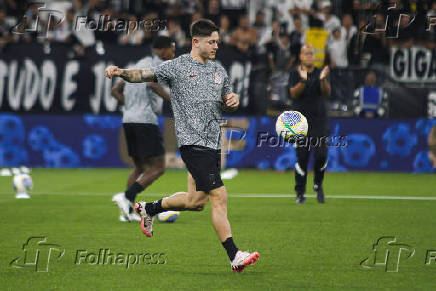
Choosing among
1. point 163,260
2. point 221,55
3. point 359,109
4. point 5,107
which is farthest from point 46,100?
point 163,260

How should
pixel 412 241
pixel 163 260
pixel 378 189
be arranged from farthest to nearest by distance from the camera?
1. pixel 378 189
2. pixel 412 241
3. pixel 163 260

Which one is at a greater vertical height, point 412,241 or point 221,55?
point 221,55

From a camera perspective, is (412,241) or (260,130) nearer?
(412,241)

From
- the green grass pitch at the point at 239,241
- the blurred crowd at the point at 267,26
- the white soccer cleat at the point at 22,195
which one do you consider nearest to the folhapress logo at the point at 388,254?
the green grass pitch at the point at 239,241

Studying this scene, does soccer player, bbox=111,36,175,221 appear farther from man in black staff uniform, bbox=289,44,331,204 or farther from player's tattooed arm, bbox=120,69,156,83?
player's tattooed arm, bbox=120,69,156,83

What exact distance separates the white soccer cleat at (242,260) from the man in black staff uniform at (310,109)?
18.8 ft

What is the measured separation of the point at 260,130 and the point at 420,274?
13342mm

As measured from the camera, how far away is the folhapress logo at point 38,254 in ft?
24.4

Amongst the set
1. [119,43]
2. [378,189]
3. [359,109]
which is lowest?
[378,189]

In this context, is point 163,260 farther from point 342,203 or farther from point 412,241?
point 342,203

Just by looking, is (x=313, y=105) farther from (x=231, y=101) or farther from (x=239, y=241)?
(x=231, y=101)

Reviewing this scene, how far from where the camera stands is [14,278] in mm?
6809

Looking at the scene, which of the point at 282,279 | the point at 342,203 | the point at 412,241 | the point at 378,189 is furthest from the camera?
the point at 378,189

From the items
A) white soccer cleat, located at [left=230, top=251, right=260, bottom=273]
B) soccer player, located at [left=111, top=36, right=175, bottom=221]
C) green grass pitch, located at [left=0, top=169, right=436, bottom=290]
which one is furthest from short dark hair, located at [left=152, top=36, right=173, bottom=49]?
white soccer cleat, located at [left=230, top=251, right=260, bottom=273]
